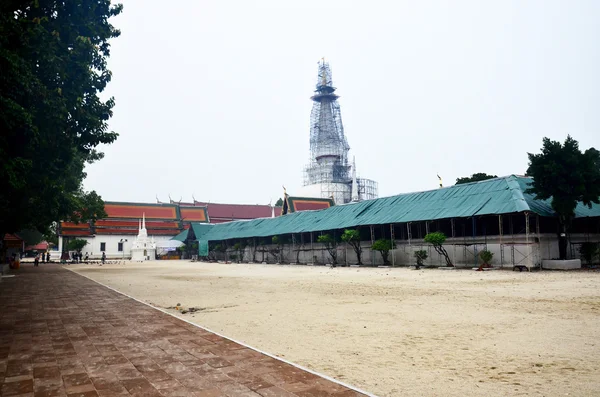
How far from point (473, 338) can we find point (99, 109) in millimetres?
13846

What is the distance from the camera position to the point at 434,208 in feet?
98.8

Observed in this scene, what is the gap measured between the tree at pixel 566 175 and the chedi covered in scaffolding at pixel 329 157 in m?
58.1

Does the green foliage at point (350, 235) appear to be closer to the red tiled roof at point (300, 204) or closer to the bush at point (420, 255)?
the bush at point (420, 255)

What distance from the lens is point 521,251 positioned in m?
24.6

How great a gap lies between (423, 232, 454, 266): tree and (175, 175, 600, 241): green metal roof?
48.2 inches

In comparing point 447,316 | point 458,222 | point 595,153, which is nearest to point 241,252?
point 458,222

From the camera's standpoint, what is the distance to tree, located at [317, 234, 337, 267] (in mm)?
37078

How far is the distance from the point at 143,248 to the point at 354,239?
41.1 metres

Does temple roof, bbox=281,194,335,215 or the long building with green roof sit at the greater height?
temple roof, bbox=281,194,335,215

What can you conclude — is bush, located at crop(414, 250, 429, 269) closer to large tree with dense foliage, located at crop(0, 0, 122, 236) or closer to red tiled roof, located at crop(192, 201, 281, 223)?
large tree with dense foliage, located at crop(0, 0, 122, 236)

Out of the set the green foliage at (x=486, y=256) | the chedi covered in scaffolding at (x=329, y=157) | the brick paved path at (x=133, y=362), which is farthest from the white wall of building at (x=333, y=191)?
the brick paved path at (x=133, y=362)

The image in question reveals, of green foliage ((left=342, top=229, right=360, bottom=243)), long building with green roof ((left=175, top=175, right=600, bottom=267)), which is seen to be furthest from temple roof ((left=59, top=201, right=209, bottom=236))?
green foliage ((left=342, top=229, right=360, bottom=243))

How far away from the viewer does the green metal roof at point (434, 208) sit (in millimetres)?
25578

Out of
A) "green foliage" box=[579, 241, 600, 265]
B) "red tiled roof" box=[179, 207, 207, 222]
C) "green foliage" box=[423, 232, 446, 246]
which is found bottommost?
"green foliage" box=[579, 241, 600, 265]
